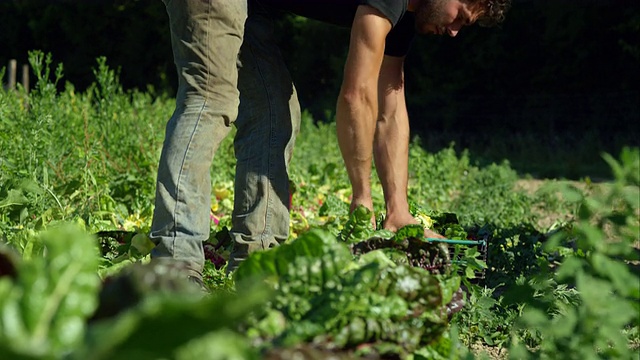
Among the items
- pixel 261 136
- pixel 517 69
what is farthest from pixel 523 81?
pixel 261 136

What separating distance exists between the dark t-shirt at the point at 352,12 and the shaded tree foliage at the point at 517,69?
354 inches

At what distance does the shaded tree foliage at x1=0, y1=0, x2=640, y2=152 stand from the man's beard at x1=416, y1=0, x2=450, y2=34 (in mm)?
9120

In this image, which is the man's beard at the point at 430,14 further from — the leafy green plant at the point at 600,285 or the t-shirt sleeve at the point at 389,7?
the leafy green plant at the point at 600,285

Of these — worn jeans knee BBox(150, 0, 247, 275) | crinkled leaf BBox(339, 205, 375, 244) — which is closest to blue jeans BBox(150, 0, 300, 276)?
worn jeans knee BBox(150, 0, 247, 275)

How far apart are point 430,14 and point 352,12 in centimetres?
33

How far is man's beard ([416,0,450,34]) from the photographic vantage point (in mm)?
3658

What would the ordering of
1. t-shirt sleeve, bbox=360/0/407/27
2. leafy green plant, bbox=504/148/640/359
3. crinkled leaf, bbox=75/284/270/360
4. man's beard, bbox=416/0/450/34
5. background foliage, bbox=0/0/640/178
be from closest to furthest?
crinkled leaf, bbox=75/284/270/360 → leafy green plant, bbox=504/148/640/359 → t-shirt sleeve, bbox=360/0/407/27 → man's beard, bbox=416/0/450/34 → background foliage, bbox=0/0/640/178

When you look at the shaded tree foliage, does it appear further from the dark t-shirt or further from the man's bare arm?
the man's bare arm

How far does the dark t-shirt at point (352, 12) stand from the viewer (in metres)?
3.37

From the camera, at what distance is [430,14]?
3.69 metres

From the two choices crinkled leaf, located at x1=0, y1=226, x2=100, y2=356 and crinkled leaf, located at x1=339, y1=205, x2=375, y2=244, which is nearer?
crinkled leaf, located at x1=0, y1=226, x2=100, y2=356

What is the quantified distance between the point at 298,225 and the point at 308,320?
338 centimetres

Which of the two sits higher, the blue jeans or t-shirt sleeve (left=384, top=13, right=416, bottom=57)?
t-shirt sleeve (left=384, top=13, right=416, bottom=57)

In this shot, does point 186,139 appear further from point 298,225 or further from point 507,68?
point 507,68
